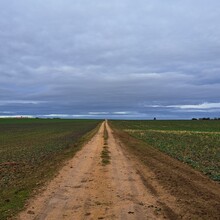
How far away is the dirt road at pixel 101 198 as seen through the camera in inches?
370

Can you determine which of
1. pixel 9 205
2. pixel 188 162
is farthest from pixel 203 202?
pixel 188 162

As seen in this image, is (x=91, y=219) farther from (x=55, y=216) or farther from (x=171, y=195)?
(x=171, y=195)

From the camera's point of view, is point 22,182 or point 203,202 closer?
point 203,202

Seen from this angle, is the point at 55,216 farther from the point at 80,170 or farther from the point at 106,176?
the point at 80,170

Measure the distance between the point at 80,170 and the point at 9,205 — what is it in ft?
21.4

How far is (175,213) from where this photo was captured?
952 centimetres

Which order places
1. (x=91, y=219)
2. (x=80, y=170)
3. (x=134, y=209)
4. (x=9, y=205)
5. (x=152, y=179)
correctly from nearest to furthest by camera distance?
(x=91, y=219) → (x=134, y=209) → (x=9, y=205) → (x=152, y=179) → (x=80, y=170)

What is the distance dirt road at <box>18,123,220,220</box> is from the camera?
9406 mm

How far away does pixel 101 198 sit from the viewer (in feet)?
36.5

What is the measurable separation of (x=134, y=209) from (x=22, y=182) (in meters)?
6.61

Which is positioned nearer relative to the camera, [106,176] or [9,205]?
[9,205]

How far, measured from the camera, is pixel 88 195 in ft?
38.0

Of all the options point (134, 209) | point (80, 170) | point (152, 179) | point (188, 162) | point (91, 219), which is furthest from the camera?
point (188, 162)

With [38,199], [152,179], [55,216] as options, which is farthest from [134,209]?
[152,179]
